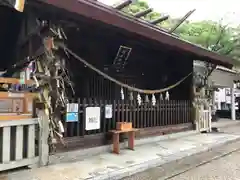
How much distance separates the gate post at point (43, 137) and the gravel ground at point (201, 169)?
186cm

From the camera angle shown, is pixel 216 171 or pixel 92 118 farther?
pixel 92 118

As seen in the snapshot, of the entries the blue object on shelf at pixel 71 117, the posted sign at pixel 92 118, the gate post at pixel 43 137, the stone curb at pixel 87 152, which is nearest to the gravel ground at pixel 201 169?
the stone curb at pixel 87 152

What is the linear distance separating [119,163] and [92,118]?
1543 millimetres

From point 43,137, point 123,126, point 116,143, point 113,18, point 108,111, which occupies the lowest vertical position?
point 116,143

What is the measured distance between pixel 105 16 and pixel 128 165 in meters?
3.36

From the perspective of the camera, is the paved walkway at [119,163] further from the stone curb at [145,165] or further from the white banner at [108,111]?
the white banner at [108,111]

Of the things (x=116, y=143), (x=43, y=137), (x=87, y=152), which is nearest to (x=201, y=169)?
(x=116, y=143)

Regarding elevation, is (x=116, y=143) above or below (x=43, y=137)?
below

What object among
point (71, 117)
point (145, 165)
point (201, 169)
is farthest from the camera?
point (71, 117)

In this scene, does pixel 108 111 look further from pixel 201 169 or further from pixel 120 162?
pixel 201 169

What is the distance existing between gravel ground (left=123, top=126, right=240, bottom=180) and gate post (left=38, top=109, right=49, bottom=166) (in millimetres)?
1862

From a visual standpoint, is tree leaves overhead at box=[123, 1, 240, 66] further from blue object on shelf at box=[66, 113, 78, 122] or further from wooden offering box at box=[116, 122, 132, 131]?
blue object on shelf at box=[66, 113, 78, 122]

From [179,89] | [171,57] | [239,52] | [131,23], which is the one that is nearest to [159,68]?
[171,57]

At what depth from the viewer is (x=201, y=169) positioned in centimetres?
695
